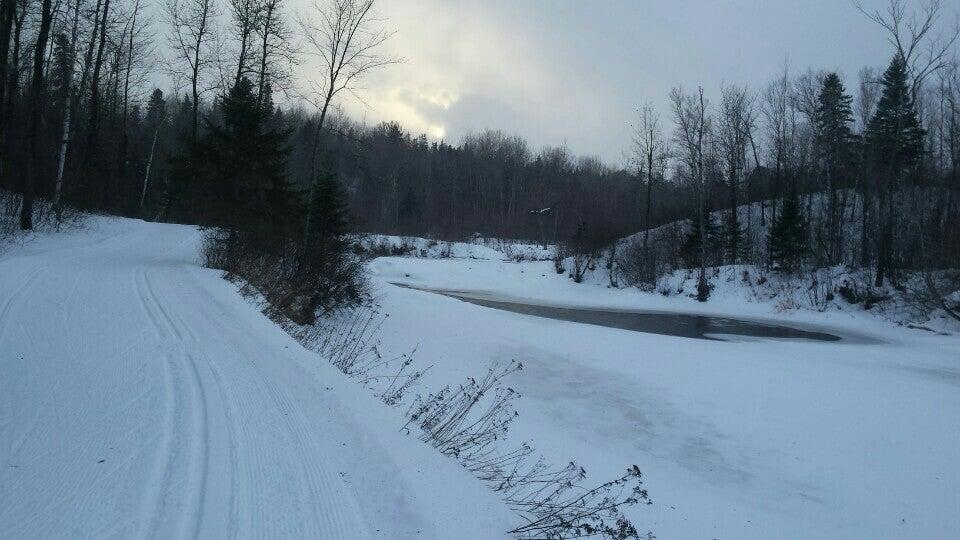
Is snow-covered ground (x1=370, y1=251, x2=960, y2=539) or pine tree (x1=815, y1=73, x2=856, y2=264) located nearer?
snow-covered ground (x1=370, y1=251, x2=960, y2=539)

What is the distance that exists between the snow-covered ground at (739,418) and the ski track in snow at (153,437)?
3.49 m

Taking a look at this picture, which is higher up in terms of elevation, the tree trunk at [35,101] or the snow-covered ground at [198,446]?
the tree trunk at [35,101]

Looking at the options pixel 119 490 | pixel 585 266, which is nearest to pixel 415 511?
pixel 119 490

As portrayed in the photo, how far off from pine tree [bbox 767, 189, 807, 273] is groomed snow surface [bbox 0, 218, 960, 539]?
1511cm

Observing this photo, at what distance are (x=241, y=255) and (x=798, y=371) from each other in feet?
43.1

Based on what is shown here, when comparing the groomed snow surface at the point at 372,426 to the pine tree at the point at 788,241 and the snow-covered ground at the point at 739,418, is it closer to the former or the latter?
the snow-covered ground at the point at 739,418

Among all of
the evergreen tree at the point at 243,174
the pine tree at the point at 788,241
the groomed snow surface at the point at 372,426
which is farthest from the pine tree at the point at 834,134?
the evergreen tree at the point at 243,174

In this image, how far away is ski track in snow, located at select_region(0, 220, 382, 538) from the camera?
2.60m

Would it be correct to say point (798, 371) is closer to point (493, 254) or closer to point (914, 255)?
point (914, 255)

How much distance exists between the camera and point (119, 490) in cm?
278

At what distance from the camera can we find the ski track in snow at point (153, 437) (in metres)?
2.60

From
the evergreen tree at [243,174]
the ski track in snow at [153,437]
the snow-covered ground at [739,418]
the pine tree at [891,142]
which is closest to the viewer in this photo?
the ski track in snow at [153,437]

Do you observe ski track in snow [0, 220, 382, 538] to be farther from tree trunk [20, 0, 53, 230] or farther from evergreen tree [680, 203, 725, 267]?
evergreen tree [680, 203, 725, 267]

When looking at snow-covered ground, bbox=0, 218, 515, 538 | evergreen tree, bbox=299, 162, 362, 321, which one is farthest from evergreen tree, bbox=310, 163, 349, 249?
snow-covered ground, bbox=0, 218, 515, 538
